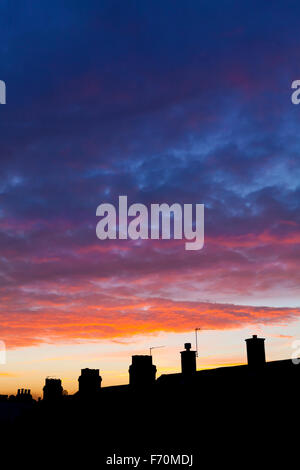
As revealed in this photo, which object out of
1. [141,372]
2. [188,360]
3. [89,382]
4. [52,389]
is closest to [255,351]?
[141,372]

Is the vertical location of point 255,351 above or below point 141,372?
above

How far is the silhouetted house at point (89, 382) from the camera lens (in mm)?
32688

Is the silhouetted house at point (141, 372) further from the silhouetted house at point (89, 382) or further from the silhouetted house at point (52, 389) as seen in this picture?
the silhouetted house at point (52, 389)

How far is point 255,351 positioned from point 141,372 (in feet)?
21.3

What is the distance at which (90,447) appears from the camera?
26.2 m

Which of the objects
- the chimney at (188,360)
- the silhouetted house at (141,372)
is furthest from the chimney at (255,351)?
the chimney at (188,360)

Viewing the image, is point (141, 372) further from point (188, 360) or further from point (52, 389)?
point (52, 389)

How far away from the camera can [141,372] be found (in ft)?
96.5

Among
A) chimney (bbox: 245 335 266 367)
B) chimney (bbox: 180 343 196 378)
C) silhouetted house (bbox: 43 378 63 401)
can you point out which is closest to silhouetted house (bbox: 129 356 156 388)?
chimney (bbox: 180 343 196 378)

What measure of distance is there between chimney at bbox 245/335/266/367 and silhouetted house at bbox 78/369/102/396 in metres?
10.5

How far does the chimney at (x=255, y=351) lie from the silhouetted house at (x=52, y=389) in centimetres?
1457

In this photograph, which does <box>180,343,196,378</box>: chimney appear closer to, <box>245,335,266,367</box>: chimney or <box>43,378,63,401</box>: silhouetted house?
<box>245,335,266,367</box>: chimney
